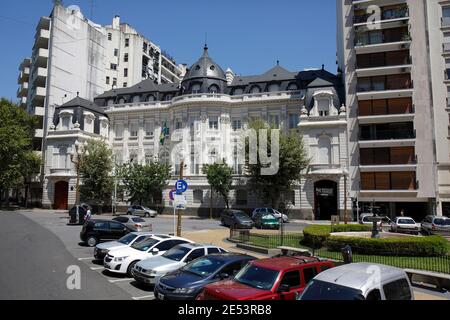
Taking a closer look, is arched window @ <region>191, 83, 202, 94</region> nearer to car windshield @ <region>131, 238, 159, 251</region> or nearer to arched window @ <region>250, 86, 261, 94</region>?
arched window @ <region>250, 86, 261, 94</region>

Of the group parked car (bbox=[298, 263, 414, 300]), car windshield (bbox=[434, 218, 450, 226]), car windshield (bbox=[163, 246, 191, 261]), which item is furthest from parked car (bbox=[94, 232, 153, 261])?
car windshield (bbox=[434, 218, 450, 226])

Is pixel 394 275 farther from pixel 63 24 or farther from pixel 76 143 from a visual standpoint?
pixel 63 24

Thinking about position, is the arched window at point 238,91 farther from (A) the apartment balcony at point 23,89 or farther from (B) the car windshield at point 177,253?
(A) the apartment balcony at point 23,89

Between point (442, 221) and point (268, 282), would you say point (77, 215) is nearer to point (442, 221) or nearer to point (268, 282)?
point (268, 282)

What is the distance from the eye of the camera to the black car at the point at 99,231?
64.5 ft

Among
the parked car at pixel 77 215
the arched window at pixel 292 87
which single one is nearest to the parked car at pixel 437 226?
the arched window at pixel 292 87

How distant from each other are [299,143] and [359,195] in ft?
29.9

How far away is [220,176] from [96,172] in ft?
54.6

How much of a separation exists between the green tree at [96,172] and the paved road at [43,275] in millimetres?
26890

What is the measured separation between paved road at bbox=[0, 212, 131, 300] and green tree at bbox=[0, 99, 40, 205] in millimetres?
32450

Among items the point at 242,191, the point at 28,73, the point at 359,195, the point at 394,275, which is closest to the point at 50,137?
the point at 28,73

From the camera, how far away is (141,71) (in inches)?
2771

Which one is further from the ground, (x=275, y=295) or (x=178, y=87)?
(x=178, y=87)

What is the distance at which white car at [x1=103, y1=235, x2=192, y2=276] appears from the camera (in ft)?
42.3
